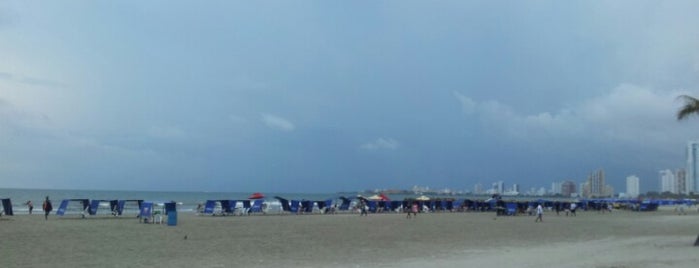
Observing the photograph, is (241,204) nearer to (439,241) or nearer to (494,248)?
(439,241)

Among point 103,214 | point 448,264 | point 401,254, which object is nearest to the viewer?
point 448,264

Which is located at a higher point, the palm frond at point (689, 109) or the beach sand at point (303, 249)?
the palm frond at point (689, 109)

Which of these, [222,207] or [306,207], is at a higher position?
[222,207]

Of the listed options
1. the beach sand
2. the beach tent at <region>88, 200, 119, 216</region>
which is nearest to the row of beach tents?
the beach tent at <region>88, 200, 119, 216</region>

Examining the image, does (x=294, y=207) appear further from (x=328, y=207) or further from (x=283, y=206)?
(x=328, y=207)

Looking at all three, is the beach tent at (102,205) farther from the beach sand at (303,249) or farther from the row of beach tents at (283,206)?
the beach sand at (303,249)

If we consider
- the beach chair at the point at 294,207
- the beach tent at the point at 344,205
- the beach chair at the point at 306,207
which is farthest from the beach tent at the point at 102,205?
the beach tent at the point at 344,205

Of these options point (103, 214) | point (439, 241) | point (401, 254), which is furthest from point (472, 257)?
point (103, 214)

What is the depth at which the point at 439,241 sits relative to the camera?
23.4 m

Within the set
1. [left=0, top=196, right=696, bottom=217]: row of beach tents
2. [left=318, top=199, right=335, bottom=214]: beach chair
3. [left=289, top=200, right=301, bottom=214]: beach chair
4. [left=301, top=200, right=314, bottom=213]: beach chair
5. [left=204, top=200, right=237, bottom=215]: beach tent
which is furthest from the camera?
[left=318, top=199, right=335, bottom=214]: beach chair

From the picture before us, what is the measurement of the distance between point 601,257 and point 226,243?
10.3 m

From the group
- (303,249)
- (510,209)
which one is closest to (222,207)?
(510,209)

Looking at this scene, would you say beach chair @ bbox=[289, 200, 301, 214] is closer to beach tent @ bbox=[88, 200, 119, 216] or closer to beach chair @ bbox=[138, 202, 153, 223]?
beach tent @ bbox=[88, 200, 119, 216]

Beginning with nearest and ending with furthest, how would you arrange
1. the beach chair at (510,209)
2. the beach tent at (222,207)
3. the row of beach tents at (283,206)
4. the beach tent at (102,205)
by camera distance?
the beach tent at (102,205)
the row of beach tents at (283,206)
the beach tent at (222,207)
the beach chair at (510,209)
